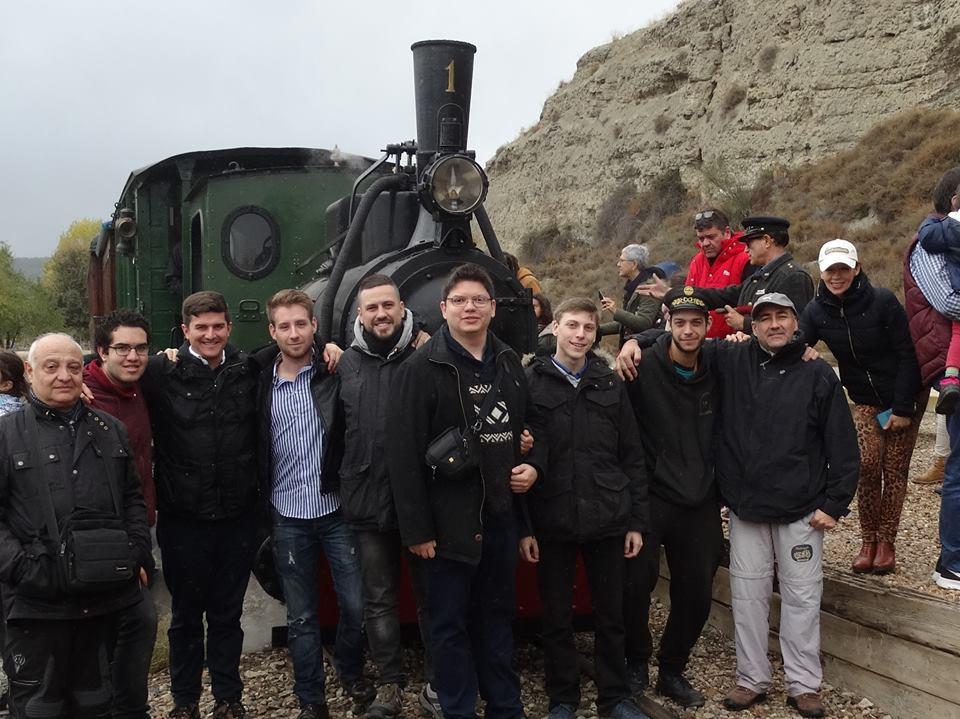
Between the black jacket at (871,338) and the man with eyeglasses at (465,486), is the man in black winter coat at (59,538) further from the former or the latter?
the black jacket at (871,338)

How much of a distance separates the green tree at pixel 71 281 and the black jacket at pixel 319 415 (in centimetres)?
3948

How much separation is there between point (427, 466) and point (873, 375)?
2362 mm

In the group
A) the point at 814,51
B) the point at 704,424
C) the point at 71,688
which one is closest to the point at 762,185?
the point at 814,51

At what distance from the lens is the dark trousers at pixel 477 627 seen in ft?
12.0

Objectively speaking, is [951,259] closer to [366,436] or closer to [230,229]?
[366,436]

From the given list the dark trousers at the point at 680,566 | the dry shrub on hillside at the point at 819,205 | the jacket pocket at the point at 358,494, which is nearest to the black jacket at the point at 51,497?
the jacket pocket at the point at 358,494

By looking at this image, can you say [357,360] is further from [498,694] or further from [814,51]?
[814,51]

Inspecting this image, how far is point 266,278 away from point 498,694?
3.62 m

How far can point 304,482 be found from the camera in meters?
3.97

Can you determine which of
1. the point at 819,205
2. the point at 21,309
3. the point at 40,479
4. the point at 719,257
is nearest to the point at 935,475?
the point at 719,257

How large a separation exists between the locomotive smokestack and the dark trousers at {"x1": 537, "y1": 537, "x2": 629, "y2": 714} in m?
2.45

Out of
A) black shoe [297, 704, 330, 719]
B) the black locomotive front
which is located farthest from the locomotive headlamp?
black shoe [297, 704, 330, 719]

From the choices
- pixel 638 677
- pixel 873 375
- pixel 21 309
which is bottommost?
pixel 638 677

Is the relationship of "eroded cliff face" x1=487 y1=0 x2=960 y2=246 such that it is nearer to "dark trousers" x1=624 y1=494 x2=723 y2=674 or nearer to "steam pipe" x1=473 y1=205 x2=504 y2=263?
"steam pipe" x1=473 y1=205 x2=504 y2=263
